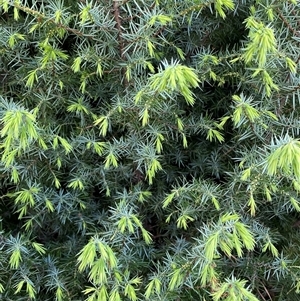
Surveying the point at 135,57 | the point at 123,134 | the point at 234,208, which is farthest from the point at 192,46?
the point at 234,208

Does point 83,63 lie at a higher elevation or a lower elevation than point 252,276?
higher

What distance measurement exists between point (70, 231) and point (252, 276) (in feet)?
1.68

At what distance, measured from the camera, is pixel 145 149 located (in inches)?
38.0

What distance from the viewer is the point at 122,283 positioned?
94 centimetres

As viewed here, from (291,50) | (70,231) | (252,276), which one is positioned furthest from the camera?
(70,231)

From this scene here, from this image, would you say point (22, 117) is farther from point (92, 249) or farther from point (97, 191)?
point (97, 191)

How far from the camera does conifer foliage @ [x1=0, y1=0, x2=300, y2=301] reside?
2.90ft

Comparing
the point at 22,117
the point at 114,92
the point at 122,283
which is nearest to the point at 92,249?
the point at 122,283

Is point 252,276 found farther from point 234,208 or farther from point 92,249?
point 92,249

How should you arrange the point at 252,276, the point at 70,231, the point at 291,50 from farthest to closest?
the point at 70,231 → the point at 252,276 → the point at 291,50

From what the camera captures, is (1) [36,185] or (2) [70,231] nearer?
(1) [36,185]

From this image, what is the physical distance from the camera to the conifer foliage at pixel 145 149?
883 mm

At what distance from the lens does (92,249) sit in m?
0.82

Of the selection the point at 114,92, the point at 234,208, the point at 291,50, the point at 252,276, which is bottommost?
the point at 252,276
